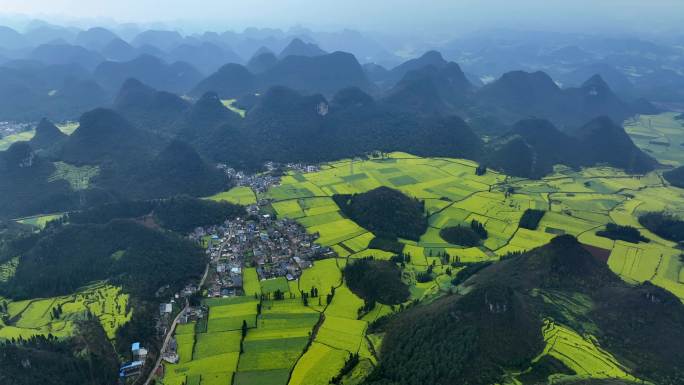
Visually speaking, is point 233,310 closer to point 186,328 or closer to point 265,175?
point 186,328

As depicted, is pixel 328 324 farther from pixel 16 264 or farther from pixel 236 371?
pixel 16 264

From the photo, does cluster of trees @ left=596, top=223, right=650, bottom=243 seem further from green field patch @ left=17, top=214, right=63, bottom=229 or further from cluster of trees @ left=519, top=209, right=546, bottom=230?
green field patch @ left=17, top=214, right=63, bottom=229

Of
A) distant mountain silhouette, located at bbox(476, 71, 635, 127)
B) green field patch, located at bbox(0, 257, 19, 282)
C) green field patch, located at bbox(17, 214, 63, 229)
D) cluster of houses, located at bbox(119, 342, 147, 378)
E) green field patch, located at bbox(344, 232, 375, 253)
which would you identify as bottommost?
green field patch, located at bbox(17, 214, 63, 229)

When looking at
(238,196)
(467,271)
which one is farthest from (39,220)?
(467,271)

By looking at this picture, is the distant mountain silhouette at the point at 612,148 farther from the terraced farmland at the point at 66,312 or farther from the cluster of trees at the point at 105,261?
the terraced farmland at the point at 66,312

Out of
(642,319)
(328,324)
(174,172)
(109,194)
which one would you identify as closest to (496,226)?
(642,319)

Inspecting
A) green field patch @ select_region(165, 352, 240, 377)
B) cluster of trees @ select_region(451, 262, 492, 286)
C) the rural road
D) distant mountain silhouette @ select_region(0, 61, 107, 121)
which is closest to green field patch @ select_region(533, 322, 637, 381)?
cluster of trees @ select_region(451, 262, 492, 286)

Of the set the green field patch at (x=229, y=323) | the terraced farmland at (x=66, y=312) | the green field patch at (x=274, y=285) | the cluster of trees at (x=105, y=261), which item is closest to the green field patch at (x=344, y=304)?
the green field patch at (x=274, y=285)

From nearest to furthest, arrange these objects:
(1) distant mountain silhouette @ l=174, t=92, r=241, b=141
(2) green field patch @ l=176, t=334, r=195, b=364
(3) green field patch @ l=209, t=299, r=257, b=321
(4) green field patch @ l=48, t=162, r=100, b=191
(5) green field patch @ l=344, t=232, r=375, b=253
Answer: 1. (2) green field patch @ l=176, t=334, r=195, b=364
2. (3) green field patch @ l=209, t=299, r=257, b=321
3. (5) green field patch @ l=344, t=232, r=375, b=253
4. (4) green field patch @ l=48, t=162, r=100, b=191
5. (1) distant mountain silhouette @ l=174, t=92, r=241, b=141
